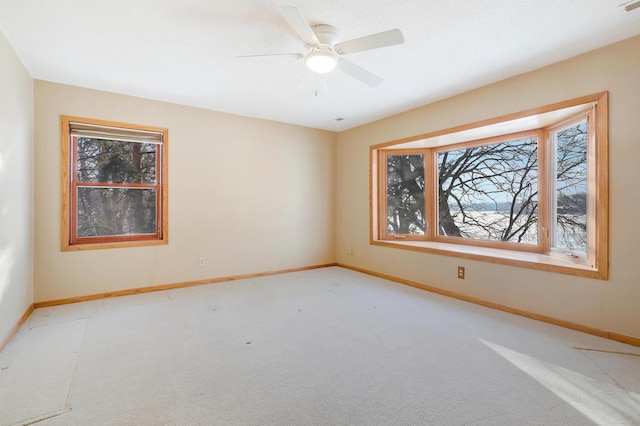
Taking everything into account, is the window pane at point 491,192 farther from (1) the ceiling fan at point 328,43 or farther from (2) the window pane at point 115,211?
(2) the window pane at point 115,211

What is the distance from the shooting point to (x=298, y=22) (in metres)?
1.86

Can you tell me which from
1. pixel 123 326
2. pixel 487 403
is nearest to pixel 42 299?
pixel 123 326

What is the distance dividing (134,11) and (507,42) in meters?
2.80

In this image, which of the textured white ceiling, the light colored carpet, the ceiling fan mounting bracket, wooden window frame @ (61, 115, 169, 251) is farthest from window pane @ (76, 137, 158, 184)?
the ceiling fan mounting bracket

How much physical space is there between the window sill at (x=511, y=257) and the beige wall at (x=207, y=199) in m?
1.66

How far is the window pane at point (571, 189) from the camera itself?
2.94 meters

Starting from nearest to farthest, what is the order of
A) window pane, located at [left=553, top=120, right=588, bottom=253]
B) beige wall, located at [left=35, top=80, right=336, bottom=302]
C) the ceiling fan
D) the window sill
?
the ceiling fan → the window sill → window pane, located at [left=553, top=120, right=588, bottom=253] → beige wall, located at [left=35, top=80, right=336, bottom=302]

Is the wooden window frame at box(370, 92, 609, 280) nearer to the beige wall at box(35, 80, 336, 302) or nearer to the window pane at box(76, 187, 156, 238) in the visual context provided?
the beige wall at box(35, 80, 336, 302)

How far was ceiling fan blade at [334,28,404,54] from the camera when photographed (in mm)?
1926

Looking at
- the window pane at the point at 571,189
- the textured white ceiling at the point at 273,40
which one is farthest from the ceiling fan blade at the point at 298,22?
the window pane at the point at 571,189

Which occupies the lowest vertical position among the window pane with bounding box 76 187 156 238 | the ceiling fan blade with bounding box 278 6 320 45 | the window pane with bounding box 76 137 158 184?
the window pane with bounding box 76 187 156 238

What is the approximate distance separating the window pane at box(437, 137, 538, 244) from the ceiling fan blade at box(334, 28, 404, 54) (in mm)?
2532

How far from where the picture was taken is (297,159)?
4.98m

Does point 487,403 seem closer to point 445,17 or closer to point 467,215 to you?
point 445,17
